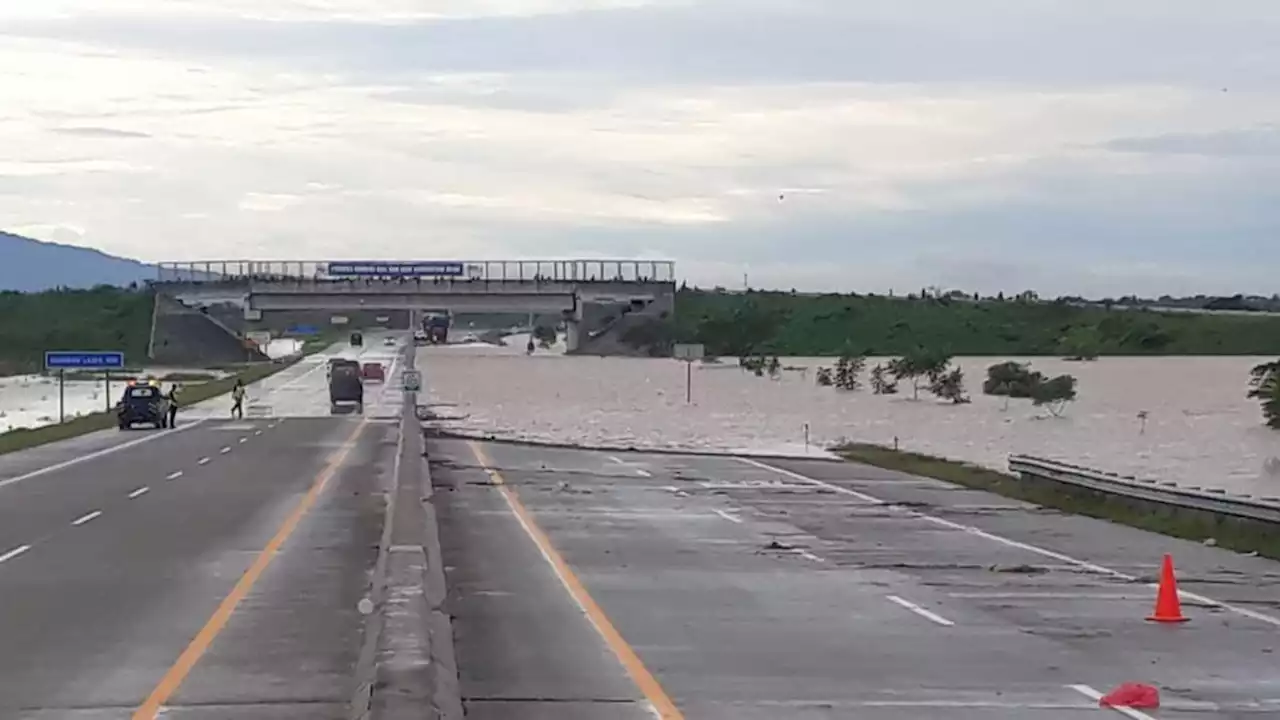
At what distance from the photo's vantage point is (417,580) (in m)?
14.4

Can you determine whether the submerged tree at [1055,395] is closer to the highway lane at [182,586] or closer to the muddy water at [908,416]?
the muddy water at [908,416]

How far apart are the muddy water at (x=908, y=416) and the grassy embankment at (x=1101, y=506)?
20.5ft

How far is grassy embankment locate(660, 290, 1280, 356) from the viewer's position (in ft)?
543

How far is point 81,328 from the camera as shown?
157875mm

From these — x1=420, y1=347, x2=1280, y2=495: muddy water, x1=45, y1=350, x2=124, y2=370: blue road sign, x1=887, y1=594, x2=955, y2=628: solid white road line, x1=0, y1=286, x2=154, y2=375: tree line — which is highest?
x1=0, y1=286, x2=154, y2=375: tree line

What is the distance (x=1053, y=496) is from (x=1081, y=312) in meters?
153

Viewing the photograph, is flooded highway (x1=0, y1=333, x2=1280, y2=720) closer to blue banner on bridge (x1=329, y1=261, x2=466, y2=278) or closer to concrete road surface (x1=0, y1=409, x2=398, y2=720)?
concrete road surface (x1=0, y1=409, x2=398, y2=720)

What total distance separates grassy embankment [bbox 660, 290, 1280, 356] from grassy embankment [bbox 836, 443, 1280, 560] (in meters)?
115

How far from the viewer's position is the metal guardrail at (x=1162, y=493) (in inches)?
1009

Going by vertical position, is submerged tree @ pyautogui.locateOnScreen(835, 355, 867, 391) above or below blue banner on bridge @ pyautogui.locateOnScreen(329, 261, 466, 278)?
below

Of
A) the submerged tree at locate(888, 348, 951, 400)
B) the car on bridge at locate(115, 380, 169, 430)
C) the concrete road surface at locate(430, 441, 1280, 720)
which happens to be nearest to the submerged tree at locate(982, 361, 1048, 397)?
the submerged tree at locate(888, 348, 951, 400)

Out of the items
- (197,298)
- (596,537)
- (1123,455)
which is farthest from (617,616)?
(197,298)

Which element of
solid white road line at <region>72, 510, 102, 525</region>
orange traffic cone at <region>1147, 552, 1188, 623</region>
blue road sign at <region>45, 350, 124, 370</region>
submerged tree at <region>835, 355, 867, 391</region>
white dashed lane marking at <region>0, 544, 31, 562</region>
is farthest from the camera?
submerged tree at <region>835, 355, 867, 391</region>

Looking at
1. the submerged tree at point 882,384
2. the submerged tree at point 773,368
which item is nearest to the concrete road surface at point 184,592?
the submerged tree at point 882,384
